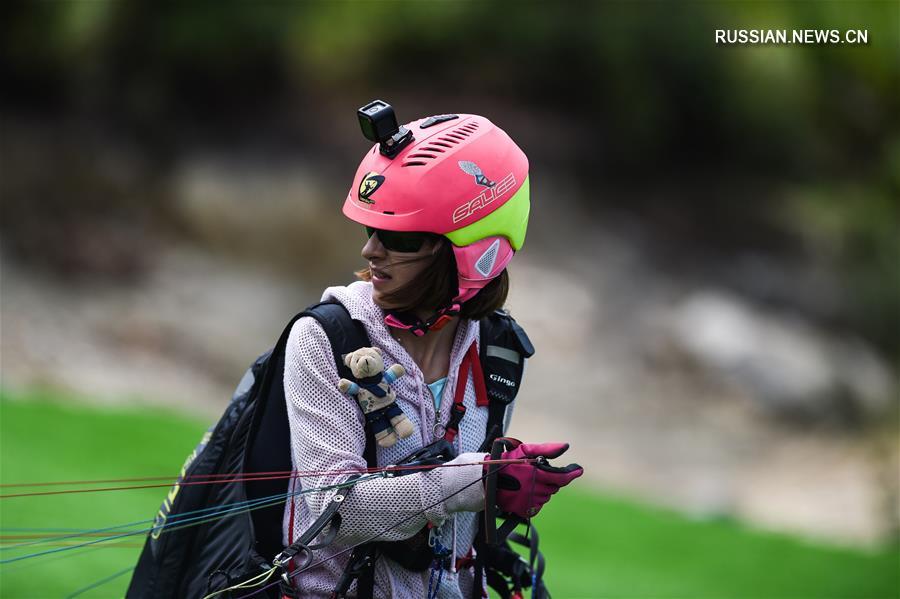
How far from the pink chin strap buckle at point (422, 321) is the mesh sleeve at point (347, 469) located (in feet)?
0.68

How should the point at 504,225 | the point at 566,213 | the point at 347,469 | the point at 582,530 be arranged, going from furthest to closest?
the point at 566,213 → the point at 582,530 → the point at 504,225 → the point at 347,469

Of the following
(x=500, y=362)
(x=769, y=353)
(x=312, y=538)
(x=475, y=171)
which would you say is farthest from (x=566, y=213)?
(x=312, y=538)

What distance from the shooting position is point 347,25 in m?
23.7

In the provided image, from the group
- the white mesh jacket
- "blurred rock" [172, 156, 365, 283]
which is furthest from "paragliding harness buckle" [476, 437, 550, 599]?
"blurred rock" [172, 156, 365, 283]

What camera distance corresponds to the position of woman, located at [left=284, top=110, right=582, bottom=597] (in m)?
2.57

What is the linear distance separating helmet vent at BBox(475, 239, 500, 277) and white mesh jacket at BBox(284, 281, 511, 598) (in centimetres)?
30

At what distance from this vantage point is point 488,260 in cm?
284

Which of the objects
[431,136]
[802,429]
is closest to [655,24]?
[802,429]

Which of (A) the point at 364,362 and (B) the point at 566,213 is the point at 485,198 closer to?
(A) the point at 364,362

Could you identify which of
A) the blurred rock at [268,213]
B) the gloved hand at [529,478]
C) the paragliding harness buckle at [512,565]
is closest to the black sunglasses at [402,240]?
the gloved hand at [529,478]

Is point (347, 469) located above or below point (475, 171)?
below

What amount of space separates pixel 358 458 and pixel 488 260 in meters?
0.66

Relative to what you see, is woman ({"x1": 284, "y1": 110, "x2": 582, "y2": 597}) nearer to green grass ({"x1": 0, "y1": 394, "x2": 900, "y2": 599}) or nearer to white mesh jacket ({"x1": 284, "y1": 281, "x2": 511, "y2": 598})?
white mesh jacket ({"x1": 284, "y1": 281, "x2": 511, "y2": 598})

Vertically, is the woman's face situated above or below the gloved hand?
above
